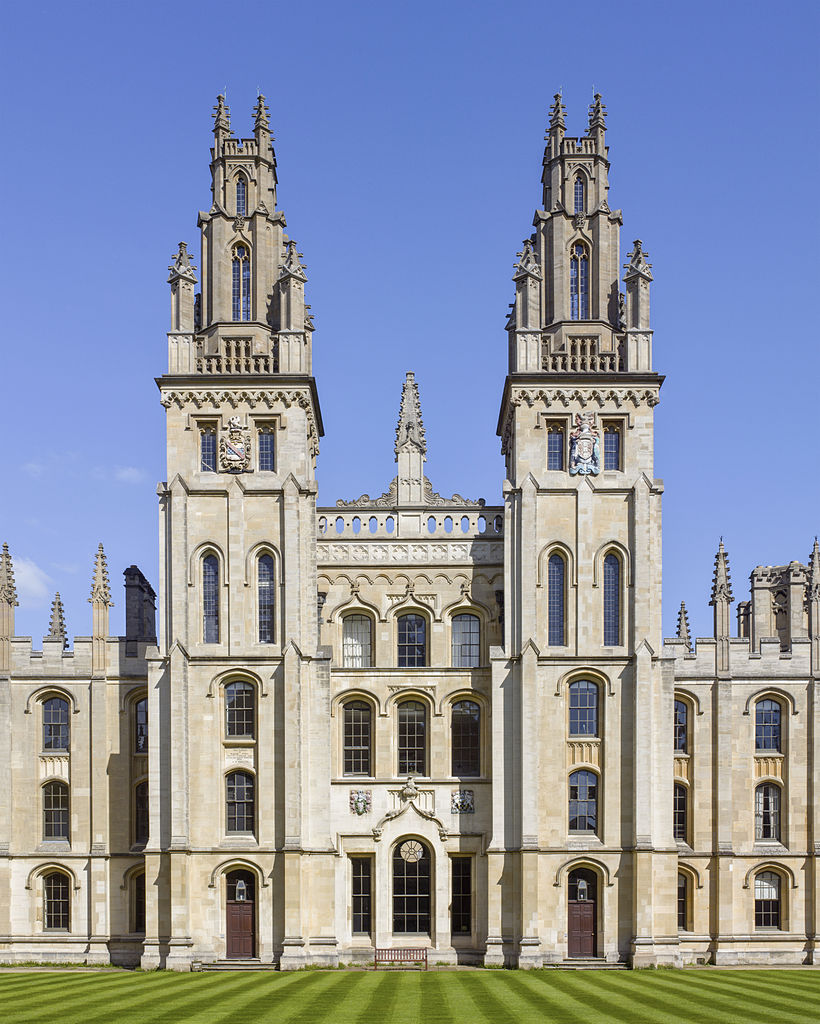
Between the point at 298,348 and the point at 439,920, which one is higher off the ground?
the point at 298,348

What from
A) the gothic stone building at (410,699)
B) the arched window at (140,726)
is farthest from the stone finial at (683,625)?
the arched window at (140,726)

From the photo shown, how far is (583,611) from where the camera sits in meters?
48.5

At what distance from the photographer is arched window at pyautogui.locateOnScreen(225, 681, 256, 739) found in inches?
1892

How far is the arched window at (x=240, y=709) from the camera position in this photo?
4806cm

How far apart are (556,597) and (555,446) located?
20.4 ft

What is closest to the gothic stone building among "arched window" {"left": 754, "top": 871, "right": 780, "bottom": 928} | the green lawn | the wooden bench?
"arched window" {"left": 754, "top": 871, "right": 780, "bottom": 928}

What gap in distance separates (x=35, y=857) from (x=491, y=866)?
→ 1890 centimetres

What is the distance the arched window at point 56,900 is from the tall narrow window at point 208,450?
17.9 meters

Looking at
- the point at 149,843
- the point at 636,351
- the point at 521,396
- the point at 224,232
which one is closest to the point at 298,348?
the point at 224,232

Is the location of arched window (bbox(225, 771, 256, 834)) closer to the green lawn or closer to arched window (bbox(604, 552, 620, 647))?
the green lawn

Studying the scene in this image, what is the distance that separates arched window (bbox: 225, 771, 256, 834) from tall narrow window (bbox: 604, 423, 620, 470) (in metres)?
19.1

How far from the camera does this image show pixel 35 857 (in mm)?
50344

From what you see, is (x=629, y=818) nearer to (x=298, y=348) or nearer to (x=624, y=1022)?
(x=624, y=1022)

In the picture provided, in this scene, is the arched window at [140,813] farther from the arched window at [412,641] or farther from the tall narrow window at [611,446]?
the tall narrow window at [611,446]
